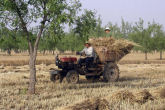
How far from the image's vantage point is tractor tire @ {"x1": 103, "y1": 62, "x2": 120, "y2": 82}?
1434 cm

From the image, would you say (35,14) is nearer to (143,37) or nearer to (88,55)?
(88,55)

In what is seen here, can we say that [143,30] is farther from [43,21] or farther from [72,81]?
[43,21]

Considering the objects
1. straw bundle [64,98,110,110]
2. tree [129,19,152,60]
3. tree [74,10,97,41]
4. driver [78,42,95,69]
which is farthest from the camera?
tree [129,19,152,60]

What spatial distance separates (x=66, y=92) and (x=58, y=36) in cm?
220

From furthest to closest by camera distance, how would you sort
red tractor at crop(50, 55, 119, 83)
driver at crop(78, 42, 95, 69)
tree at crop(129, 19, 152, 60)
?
tree at crop(129, 19, 152, 60), driver at crop(78, 42, 95, 69), red tractor at crop(50, 55, 119, 83)

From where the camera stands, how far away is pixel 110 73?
14.5 m

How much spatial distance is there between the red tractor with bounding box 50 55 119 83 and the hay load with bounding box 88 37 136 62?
34 cm

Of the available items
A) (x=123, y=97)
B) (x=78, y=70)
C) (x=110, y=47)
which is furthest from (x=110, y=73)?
(x=123, y=97)

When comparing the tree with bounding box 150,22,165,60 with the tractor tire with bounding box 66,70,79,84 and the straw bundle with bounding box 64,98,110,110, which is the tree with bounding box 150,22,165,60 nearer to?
the tractor tire with bounding box 66,70,79,84

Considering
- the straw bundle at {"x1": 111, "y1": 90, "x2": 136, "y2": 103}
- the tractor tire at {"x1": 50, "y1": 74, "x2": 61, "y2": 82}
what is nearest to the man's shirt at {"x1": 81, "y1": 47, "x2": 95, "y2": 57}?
the tractor tire at {"x1": 50, "y1": 74, "x2": 61, "y2": 82}

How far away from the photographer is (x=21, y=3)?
33.6 feet

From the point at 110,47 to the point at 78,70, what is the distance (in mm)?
2254

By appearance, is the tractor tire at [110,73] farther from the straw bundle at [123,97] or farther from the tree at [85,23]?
the straw bundle at [123,97]

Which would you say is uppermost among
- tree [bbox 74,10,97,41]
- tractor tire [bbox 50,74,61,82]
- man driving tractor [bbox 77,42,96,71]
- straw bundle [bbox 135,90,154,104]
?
tree [bbox 74,10,97,41]
